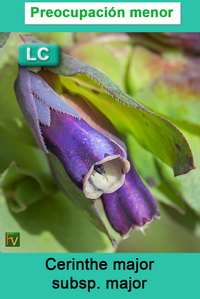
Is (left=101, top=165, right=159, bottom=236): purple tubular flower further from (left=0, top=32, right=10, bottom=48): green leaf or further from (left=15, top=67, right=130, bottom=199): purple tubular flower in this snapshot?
(left=0, top=32, right=10, bottom=48): green leaf

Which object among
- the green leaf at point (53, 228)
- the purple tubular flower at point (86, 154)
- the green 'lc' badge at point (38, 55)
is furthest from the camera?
the green leaf at point (53, 228)

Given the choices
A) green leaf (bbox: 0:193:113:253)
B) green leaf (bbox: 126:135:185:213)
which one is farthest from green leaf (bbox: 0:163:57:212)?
green leaf (bbox: 126:135:185:213)

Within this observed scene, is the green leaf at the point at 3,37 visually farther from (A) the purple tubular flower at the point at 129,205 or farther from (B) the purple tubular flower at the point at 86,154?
(A) the purple tubular flower at the point at 129,205

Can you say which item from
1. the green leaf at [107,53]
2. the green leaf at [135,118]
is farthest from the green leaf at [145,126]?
the green leaf at [107,53]

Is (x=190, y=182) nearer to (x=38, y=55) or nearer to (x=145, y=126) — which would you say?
(x=145, y=126)

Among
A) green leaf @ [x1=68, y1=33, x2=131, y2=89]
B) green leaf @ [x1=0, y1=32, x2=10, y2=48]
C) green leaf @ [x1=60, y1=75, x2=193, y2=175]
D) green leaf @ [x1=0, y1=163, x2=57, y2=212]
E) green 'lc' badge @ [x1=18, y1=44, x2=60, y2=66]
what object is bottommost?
green leaf @ [x1=0, y1=163, x2=57, y2=212]

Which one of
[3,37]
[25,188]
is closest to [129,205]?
[25,188]
